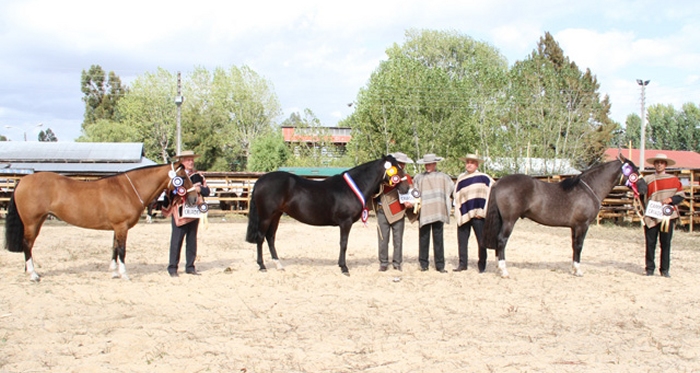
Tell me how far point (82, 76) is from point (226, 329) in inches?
2565

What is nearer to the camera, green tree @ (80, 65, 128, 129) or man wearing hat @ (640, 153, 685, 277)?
man wearing hat @ (640, 153, 685, 277)

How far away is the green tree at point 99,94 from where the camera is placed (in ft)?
197

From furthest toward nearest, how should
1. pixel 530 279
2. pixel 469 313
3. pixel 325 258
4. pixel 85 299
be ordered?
pixel 325 258
pixel 530 279
pixel 85 299
pixel 469 313

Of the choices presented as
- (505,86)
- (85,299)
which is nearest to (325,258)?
(85,299)

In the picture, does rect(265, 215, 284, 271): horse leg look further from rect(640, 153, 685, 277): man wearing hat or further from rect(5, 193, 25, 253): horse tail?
rect(640, 153, 685, 277): man wearing hat

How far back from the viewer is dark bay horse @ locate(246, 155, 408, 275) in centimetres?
846

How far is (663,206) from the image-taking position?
8.00m

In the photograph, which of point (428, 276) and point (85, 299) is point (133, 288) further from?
point (428, 276)

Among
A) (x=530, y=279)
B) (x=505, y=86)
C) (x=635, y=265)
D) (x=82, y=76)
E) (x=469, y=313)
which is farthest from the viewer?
(x=82, y=76)

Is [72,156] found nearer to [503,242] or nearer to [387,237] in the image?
[387,237]

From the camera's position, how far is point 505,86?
110 ft

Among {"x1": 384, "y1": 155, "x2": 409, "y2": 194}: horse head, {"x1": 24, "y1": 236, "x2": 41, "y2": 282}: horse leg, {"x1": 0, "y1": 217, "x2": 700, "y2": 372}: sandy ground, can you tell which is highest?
{"x1": 384, "y1": 155, "x2": 409, "y2": 194}: horse head

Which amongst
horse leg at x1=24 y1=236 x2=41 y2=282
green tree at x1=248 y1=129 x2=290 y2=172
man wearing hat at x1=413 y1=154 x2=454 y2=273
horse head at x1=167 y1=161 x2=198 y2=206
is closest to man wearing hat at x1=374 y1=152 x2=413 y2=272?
man wearing hat at x1=413 y1=154 x2=454 y2=273

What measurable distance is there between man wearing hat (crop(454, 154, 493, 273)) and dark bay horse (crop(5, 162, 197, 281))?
161 inches
